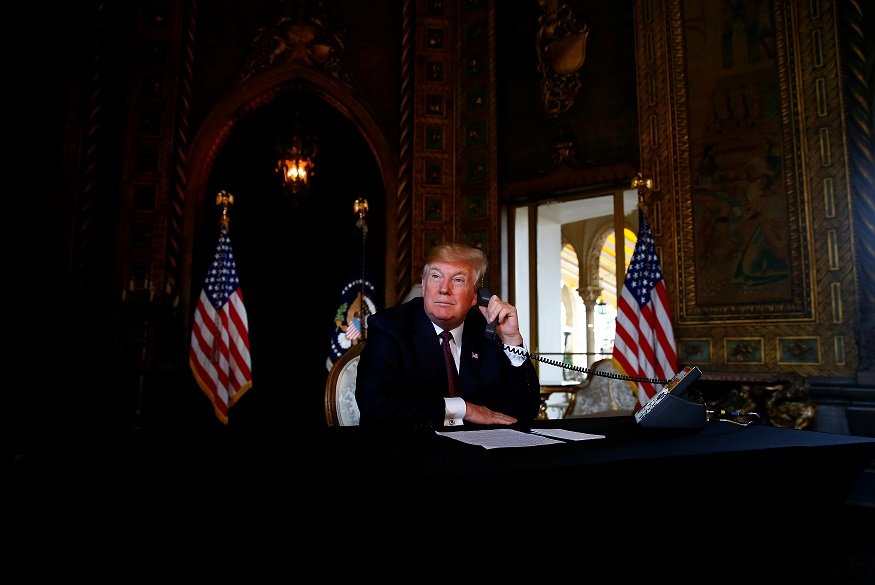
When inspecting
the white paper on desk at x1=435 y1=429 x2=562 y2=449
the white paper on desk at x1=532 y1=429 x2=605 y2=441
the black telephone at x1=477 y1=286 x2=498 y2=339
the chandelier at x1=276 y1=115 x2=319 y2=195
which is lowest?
the white paper on desk at x1=532 y1=429 x2=605 y2=441

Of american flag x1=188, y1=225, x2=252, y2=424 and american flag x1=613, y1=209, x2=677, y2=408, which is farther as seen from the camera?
american flag x1=188, y1=225, x2=252, y2=424

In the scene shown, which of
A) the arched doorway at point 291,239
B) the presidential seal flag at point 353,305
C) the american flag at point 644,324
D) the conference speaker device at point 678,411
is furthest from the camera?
the arched doorway at point 291,239

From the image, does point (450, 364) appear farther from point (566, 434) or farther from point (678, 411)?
point (678, 411)

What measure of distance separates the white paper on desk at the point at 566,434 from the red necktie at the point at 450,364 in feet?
1.90

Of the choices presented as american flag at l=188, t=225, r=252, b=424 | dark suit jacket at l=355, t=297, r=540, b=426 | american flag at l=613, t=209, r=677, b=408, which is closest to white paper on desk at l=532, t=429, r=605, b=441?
dark suit jacket at l=355, t=297, r=540, b=426

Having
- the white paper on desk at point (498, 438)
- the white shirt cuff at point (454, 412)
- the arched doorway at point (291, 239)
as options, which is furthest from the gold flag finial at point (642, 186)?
the white paper on desk at point (498, 438)

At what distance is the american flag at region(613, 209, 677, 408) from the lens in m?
5.26

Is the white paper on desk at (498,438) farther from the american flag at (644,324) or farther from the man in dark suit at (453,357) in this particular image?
the american flag at (644,324)

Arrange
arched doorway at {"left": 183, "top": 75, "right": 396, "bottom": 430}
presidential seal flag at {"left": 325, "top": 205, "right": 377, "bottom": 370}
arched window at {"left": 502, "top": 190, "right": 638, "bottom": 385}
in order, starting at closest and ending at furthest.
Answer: presidential seal flag at {"left": 325, "top": 205, "right": 377, "bottom": 370}
arched window at {"left": 502, "top": 190, "right": 638, "bottom": 385}
arched doorway at {"left": 183, "top": 75, "right": 396, "bottom": 430}

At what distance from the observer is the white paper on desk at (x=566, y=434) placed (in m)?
1.81

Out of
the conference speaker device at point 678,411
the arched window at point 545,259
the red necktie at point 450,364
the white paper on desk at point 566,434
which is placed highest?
the arched window at point 545,259

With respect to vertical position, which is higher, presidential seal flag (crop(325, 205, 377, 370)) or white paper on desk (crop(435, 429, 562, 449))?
presidential seal flag (crop(325, 205, 377, 370))

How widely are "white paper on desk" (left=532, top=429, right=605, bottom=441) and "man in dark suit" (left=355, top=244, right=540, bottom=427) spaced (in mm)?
267

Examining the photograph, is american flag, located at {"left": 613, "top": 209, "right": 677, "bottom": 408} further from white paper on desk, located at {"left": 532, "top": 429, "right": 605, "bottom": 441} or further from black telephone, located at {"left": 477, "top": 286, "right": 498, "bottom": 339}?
Result: white paper on desk, located at {"left": 532, "top": 429, "right": 605, "bottom": 441}
